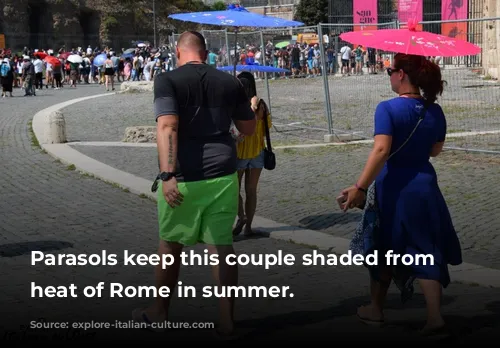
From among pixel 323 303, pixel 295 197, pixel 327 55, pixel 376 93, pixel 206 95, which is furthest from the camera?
pixel 327 55

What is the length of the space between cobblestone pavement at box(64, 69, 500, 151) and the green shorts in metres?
9.48

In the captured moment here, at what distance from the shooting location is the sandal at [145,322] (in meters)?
5.86

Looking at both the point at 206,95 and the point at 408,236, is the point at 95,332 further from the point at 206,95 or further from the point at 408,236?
the point at 408,236

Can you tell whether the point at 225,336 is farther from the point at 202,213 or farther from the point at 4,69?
the point at 4,69

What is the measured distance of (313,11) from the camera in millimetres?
89688

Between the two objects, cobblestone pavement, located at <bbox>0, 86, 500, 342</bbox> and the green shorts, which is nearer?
the green shorts

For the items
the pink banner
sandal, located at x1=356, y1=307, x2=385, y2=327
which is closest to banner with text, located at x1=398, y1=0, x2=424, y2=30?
the pink banner

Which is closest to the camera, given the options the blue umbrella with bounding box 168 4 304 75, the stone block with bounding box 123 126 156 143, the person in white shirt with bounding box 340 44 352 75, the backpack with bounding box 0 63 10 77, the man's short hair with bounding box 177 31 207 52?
the man's short hair with bounding box 177 31 207 52

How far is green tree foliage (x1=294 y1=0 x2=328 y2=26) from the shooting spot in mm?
89312

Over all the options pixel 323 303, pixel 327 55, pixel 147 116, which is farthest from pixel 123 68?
pixel 323 303

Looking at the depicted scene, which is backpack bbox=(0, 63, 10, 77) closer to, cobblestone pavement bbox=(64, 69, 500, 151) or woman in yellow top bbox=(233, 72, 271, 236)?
cobblestone pavement bbox=(64, 69, 500, 151)

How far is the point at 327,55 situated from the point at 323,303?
13.1 metres

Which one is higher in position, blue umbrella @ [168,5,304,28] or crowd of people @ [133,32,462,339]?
blue umbrella @ [168,5,304,28]

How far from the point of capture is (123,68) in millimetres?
55406
